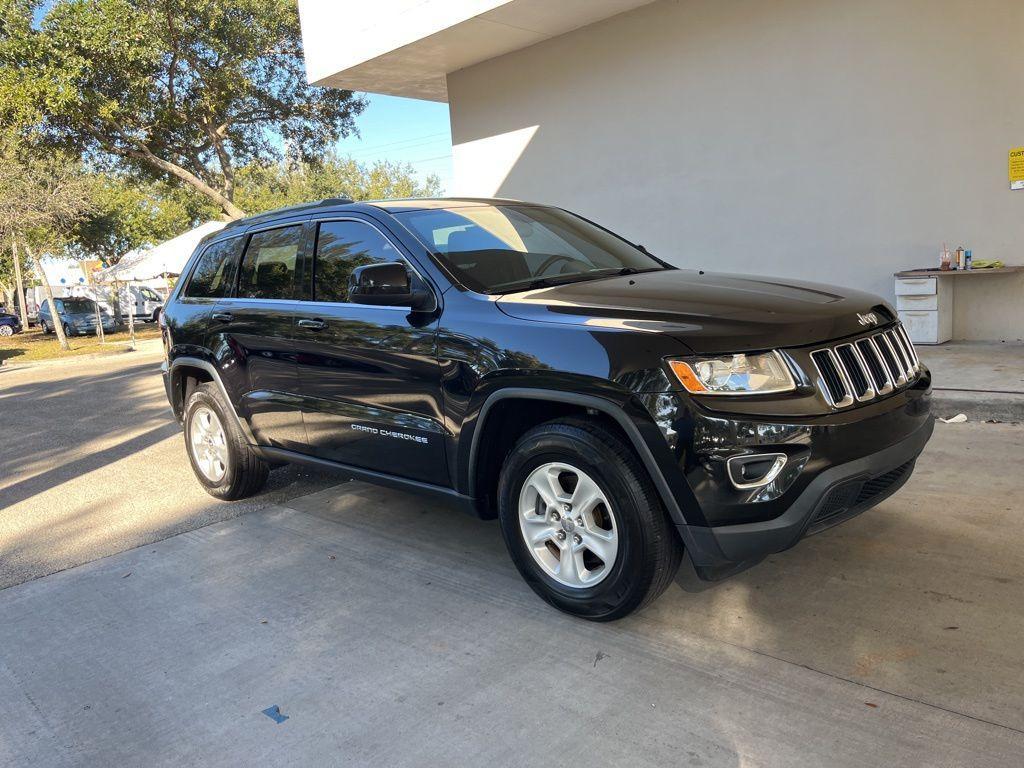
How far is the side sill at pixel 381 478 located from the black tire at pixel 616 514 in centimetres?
42

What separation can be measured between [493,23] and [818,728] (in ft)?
33.8

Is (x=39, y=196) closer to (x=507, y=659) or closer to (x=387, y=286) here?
(x=387, y=286)

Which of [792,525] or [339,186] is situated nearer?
[792,525]

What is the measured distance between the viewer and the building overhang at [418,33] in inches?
416

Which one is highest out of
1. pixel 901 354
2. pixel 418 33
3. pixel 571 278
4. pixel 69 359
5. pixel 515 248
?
pixel 418 33

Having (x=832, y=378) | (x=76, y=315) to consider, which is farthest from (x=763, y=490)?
(x=76, y=315)

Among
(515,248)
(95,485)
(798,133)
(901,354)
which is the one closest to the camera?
(901,354)

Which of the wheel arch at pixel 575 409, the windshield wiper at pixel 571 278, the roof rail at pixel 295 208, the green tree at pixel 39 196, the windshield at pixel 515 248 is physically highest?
the green tree at pixel 39 196

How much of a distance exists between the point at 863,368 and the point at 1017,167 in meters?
6.62

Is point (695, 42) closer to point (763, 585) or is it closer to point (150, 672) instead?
point (763, 585)

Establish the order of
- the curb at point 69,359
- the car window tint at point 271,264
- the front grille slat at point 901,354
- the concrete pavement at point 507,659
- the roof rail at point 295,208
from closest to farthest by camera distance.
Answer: the concrete pavement at point 507,659 → the front grille slat at point 901,354 → the roof rail at point 295,208 → the car window tint at point 271,264 → the curb at point 69,359

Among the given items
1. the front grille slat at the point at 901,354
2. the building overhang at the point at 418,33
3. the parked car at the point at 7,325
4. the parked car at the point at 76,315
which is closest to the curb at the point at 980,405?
the front grille slat at the point at 901,354

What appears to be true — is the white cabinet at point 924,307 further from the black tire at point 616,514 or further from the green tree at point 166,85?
the green tree at point 166,85

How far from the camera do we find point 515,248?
4.21 m
